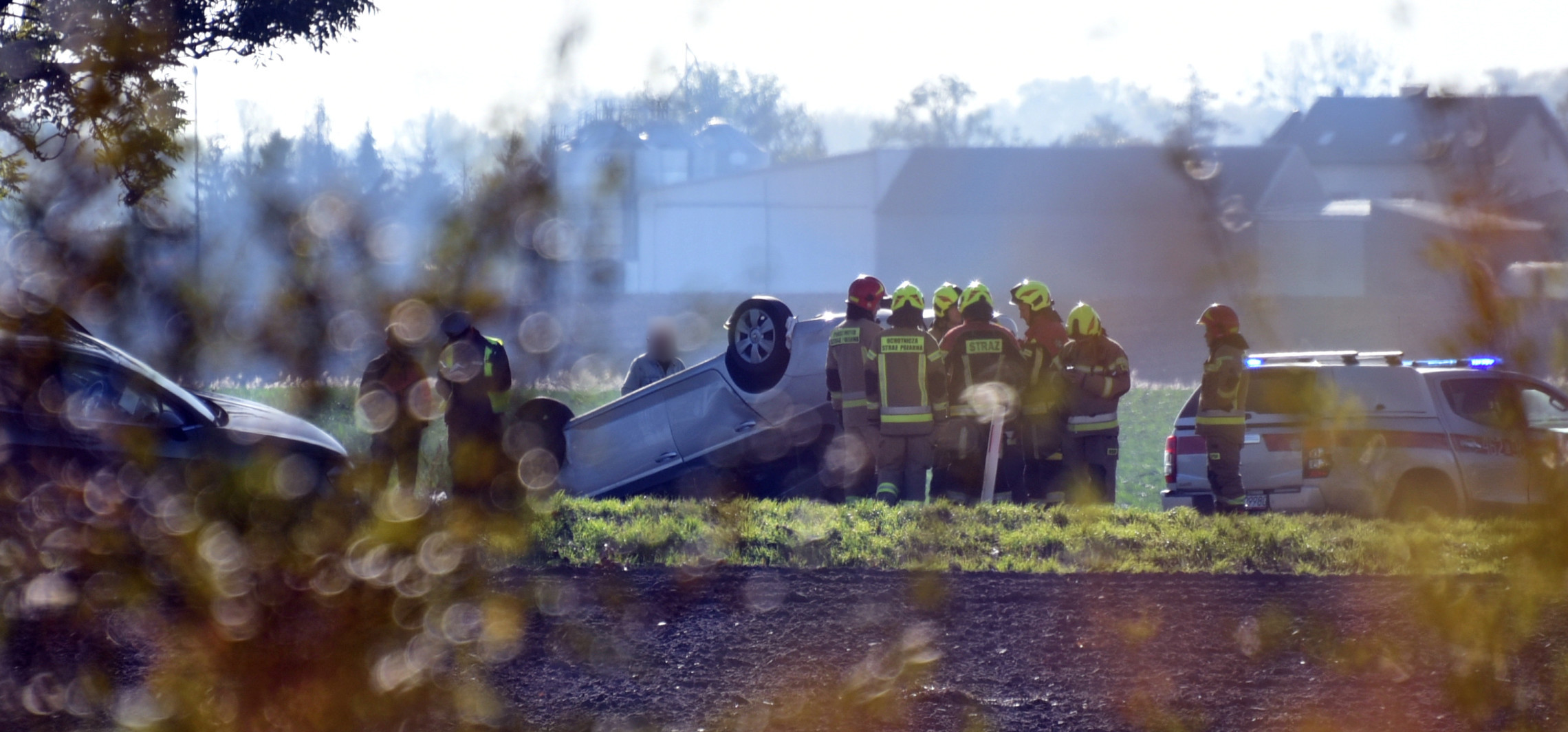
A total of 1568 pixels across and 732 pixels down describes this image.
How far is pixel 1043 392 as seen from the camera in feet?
35.0

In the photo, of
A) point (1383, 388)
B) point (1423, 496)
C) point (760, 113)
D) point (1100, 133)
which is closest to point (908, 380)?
point (1383, 388)

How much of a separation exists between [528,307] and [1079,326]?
72.2 feet

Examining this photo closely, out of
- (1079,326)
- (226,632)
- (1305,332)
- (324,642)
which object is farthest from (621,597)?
(1305,332)

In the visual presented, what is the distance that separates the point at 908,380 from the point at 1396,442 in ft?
13.0

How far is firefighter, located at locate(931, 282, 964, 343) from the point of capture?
37.7ft

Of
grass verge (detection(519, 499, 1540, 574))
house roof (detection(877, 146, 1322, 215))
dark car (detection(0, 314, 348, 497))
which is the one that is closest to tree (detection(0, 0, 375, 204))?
dark car (detection(0, 314, 348, 497))

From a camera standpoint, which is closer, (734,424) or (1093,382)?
(1093,382)

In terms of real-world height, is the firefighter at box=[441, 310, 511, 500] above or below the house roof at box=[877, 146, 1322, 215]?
below

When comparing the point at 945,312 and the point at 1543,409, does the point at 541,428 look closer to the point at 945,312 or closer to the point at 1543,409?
the point at 945,312

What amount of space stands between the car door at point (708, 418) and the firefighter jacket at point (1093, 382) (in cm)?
247

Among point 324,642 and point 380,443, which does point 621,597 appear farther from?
point 380,443

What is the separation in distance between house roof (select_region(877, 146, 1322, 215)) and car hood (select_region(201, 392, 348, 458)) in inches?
1471

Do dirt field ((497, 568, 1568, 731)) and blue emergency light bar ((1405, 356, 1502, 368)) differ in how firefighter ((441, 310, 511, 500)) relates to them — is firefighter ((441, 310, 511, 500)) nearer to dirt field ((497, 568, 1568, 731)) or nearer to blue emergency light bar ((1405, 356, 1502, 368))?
dirt field ((497, 568, 1568, 731))

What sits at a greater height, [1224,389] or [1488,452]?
[1224,389]
